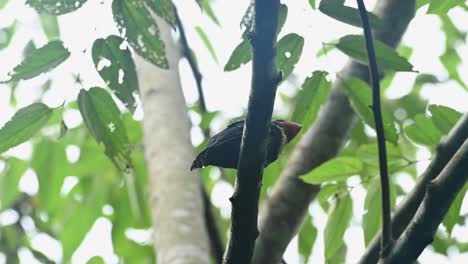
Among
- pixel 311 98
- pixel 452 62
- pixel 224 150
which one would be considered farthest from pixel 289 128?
pixel 452 62

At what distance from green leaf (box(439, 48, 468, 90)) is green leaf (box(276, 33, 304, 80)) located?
1.50m

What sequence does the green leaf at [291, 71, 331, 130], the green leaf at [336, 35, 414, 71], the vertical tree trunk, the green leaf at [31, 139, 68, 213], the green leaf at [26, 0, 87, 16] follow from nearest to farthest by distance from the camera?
the green leaf at [26, 0, 87, 16] → the green leaf at [336, 35, 414, 71] → the green leaf at [291, 71, 331, 130] → the vertical tree trunk → the green leaf at [31, 139, 68, 213]

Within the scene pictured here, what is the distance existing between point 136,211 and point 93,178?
257mm

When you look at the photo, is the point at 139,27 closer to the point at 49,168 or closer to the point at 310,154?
the point at 310,154

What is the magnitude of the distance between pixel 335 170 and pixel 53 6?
92cm

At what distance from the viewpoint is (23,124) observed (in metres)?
1.68

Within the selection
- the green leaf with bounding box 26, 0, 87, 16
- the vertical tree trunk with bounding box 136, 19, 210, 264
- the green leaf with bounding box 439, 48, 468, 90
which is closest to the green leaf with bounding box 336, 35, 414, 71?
the green leaf with bounding box 26, 0, 87, 16

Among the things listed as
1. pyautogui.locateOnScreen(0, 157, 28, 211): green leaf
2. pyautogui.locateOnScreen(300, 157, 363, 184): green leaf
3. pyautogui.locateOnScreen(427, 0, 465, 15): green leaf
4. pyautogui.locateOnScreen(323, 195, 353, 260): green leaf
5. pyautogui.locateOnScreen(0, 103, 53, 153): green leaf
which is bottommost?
pyautogui.locateOnScreen(0, 157, 28, 211): green leaf

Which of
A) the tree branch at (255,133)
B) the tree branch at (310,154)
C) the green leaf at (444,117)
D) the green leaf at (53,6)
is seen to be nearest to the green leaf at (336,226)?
the tree branch at (310,154)

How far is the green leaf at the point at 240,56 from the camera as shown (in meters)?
1.58

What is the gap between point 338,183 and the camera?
6.78ft

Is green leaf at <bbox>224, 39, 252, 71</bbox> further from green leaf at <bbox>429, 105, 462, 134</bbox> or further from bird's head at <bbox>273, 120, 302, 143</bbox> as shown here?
green leaf at <bbox>429, 105, 462, 134</bbox>

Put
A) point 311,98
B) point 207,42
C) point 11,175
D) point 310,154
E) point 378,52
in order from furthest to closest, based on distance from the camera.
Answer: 1. point 207,42
2. point 11,175
3. point 310,154
4. point 311,98
5. point 378,52

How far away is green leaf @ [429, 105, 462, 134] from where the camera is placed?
1.84 meters
